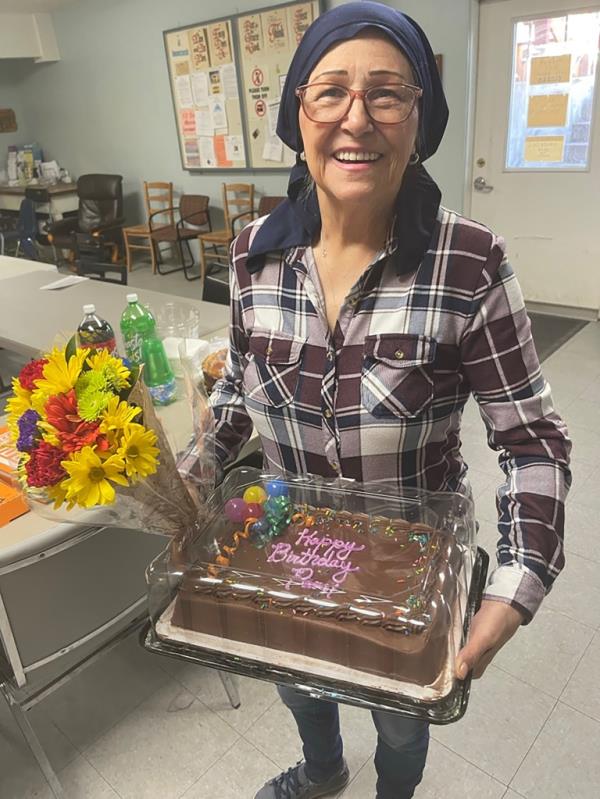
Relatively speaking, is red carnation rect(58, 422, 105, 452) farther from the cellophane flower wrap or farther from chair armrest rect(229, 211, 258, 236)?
chair armrest rect(229, 211, 258, 236)

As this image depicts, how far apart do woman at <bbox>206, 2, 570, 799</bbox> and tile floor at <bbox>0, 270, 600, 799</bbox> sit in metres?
0.65

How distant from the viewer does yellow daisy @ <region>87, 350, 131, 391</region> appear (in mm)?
771

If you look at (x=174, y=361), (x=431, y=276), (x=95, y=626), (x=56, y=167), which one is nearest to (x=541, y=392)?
(x=431, y=276)

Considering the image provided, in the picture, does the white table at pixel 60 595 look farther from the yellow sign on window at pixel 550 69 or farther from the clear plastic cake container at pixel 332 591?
the yellow sign on window at pixel 550 69

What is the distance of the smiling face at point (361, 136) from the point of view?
30.9 inches

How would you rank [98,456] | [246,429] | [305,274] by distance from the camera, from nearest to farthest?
[98,456] < [305,274] < [246,429]

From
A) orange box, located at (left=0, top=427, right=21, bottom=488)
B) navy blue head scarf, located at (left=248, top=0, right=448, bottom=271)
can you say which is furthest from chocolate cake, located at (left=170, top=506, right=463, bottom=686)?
orange box, located at (left=0, top=427, right=21, bottom=488)

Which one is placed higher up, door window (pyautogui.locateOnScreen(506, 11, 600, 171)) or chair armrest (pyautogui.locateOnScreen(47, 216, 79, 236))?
door window (pyautogui.locateOnScreen(506, 11, 600, 171))

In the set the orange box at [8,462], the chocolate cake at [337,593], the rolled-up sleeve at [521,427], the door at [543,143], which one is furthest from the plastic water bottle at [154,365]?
the door at [543,143]

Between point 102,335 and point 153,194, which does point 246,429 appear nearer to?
point 102,335

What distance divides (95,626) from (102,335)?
86cm

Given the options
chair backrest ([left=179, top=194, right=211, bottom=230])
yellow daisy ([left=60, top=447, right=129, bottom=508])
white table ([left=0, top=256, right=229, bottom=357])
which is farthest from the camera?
chair backrest ([left=179, top=194, right=211, bottom=230])

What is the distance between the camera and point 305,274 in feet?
3.16

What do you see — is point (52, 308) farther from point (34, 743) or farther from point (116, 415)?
point (116, 415)
